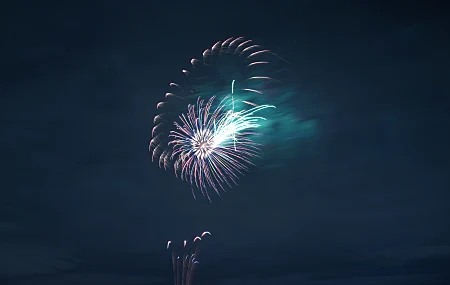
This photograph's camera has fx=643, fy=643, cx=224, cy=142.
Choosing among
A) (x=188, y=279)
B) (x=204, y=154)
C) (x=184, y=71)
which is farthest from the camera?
(x=188, y=279)

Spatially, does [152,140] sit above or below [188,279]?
above

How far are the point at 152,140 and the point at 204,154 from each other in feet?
15.0

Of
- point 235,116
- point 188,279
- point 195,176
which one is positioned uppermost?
point 235,116

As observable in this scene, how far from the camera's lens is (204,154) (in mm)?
52812

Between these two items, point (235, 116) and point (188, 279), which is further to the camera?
point (188, 279)

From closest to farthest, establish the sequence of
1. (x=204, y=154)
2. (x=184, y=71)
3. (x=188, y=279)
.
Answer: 1. (x=184, y=71)
2. (x=204, y=154)
3. (x=188, y=279)

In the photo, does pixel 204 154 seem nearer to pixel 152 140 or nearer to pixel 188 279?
pixel 152 140

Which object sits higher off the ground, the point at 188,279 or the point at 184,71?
the point at 184,71

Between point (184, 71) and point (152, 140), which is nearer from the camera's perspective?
point (184, 71)

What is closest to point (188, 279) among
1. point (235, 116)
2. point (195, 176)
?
point (195, 176)

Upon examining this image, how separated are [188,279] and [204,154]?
1542 cm

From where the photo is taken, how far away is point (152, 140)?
53594 millimetres

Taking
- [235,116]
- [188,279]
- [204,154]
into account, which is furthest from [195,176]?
[188,279]

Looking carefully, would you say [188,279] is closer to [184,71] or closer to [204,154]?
[204,154]
